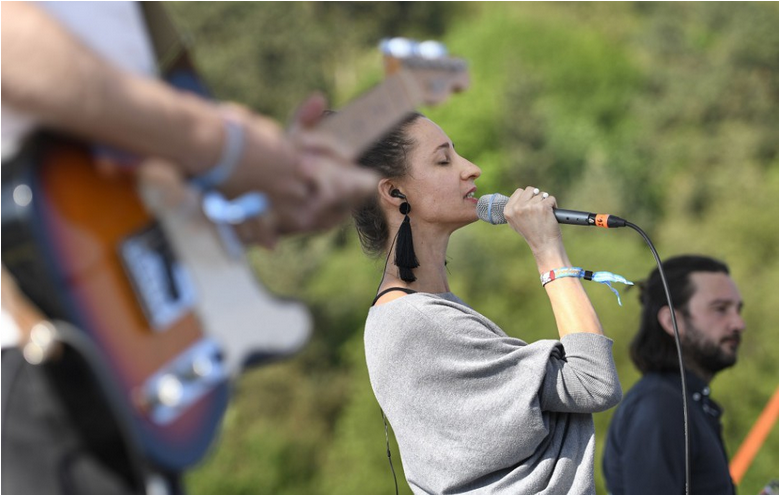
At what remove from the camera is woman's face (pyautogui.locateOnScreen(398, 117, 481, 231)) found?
6.75ft

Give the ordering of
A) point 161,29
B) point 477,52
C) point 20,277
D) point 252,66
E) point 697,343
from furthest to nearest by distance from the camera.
Result: 1. point 477,52
2. point 252,66
3. point 697,343
4. point 161,29
5. point 20,277

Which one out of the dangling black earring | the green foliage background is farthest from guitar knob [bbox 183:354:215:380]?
the green foliage background

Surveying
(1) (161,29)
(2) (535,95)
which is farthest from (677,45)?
(1) (161,29)

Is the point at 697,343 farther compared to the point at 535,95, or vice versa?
the point at 535,95

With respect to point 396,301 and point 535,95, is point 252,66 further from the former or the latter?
point 396,301

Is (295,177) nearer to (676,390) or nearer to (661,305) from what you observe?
(676,390)

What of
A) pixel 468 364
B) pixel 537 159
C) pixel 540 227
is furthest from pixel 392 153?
pixel 537 159

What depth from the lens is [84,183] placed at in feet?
4.14

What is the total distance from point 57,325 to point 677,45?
31097 mm

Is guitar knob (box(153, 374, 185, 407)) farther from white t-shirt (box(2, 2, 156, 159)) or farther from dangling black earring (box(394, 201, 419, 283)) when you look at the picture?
dangling black earring (box(394, 201, 419, 283))

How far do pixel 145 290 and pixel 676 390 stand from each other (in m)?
2.16

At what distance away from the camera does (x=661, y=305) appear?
10.6ft

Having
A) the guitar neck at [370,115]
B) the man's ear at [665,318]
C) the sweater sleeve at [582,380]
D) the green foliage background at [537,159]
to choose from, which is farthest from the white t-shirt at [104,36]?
the green foliage background at [537,159]

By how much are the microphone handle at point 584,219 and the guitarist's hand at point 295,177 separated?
70 cm
